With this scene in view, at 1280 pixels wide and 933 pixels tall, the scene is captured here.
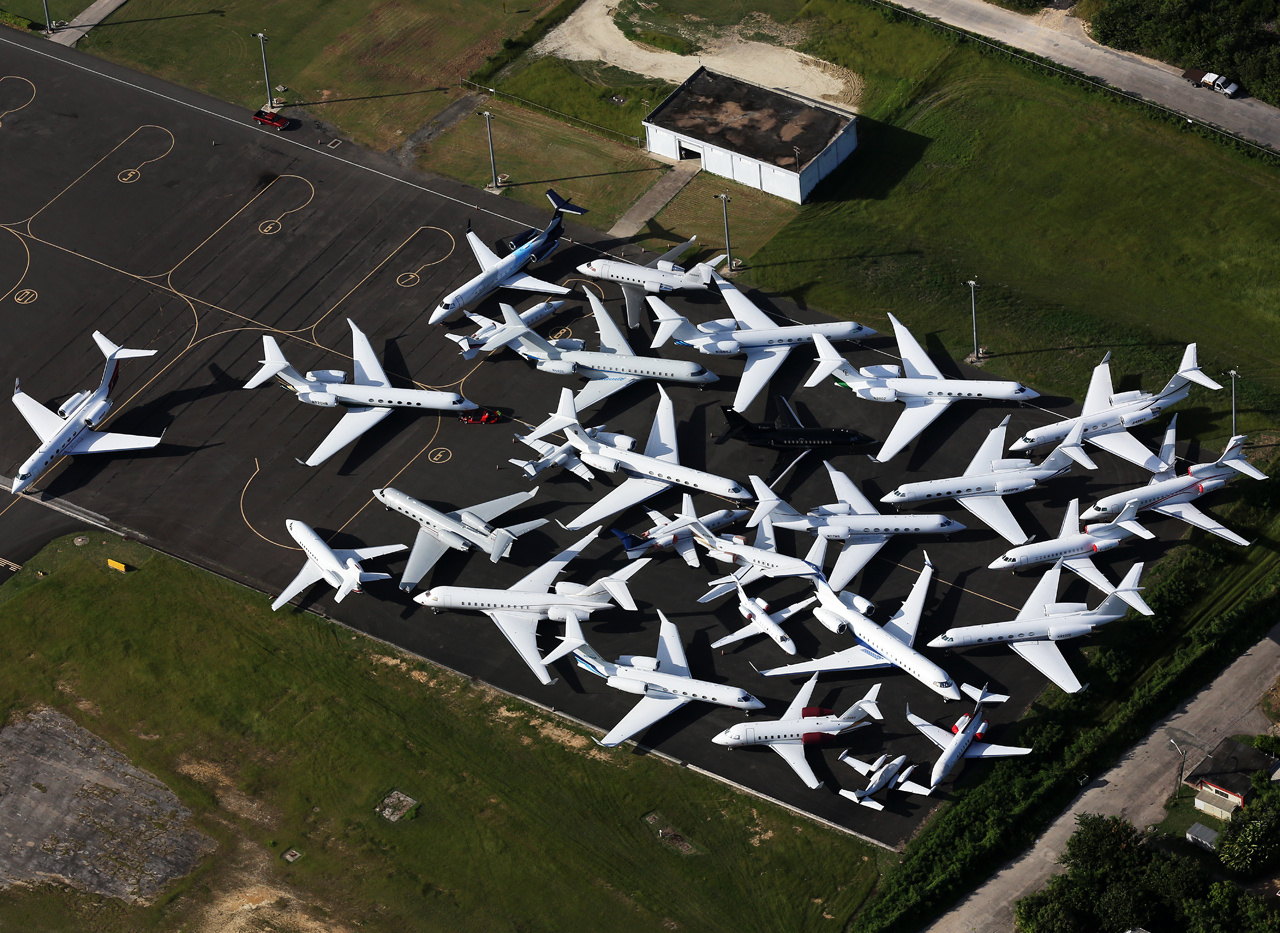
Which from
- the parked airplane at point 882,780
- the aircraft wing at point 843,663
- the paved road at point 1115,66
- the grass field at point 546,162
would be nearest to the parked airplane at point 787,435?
the aircraft wing at point 843,663

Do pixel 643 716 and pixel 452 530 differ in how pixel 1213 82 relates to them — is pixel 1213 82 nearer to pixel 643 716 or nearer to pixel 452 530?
pixel 452 530

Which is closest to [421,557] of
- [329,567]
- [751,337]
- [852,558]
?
[329,567]

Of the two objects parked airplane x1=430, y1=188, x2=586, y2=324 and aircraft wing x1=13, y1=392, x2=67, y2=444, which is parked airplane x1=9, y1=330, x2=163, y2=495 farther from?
parked airplane x1=430, y1=188, x2=586, y2=324

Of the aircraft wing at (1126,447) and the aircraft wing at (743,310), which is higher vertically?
the aircraft wing at (1126,447)

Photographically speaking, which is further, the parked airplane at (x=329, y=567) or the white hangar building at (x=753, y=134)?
the white hangar building at (x=753, y=134)

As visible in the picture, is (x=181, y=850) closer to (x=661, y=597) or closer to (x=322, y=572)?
(x=322, y=572)

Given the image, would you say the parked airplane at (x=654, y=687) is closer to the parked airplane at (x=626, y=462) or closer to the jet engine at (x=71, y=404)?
the parked airplane at (x=626, y=462)
